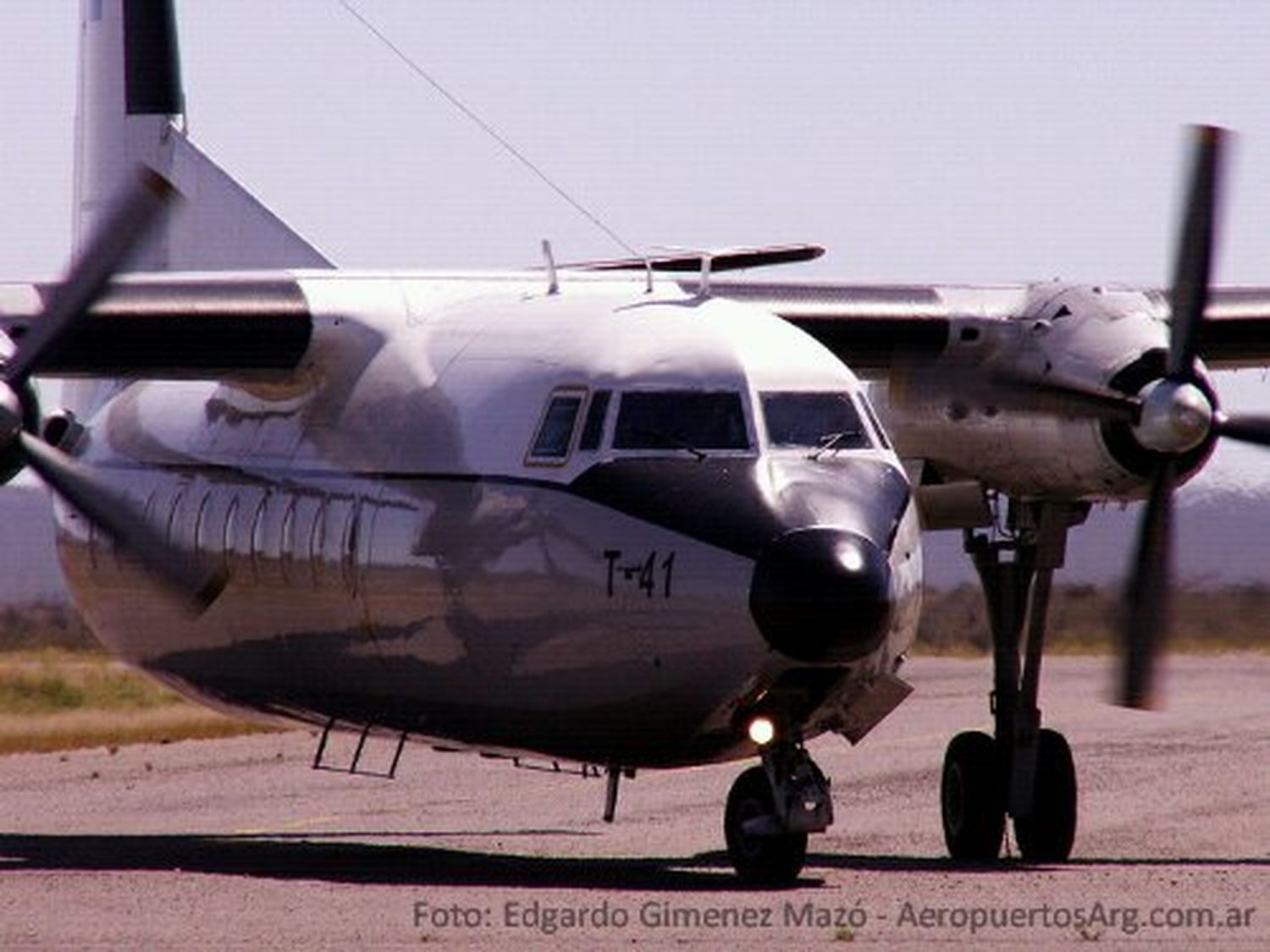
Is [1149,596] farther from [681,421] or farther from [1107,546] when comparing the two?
[1107,546]

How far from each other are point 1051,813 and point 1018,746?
608 mm

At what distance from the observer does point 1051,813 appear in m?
25.6

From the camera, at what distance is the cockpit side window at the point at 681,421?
843 inches

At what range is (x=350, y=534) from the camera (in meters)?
23.5

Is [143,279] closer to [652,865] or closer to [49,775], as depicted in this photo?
[652,865]

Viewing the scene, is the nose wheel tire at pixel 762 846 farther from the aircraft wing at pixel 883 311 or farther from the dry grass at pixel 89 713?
the dry grass at pixel 89 713

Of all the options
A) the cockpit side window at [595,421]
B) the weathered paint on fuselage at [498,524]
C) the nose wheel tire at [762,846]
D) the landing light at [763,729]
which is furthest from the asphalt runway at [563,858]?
the cockpit side window at [595,421]

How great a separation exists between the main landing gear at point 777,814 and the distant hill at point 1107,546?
14.3ft

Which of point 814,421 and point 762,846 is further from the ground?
point 814,421

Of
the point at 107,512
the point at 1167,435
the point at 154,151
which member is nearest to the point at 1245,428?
the point at 1167,435

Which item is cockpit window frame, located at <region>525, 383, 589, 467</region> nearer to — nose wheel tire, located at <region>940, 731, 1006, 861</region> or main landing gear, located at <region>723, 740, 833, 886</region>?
main landing gear, located at <region>723, 740, 833, 886</region>

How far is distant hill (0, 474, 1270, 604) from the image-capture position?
58125 millimetres

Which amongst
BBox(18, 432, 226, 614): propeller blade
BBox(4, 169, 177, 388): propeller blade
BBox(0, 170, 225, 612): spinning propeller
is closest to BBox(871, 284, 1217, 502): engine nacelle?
BBox(18, 432, 226, 614): propeller blade

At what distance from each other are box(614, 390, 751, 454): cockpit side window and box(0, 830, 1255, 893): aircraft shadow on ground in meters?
2.92
